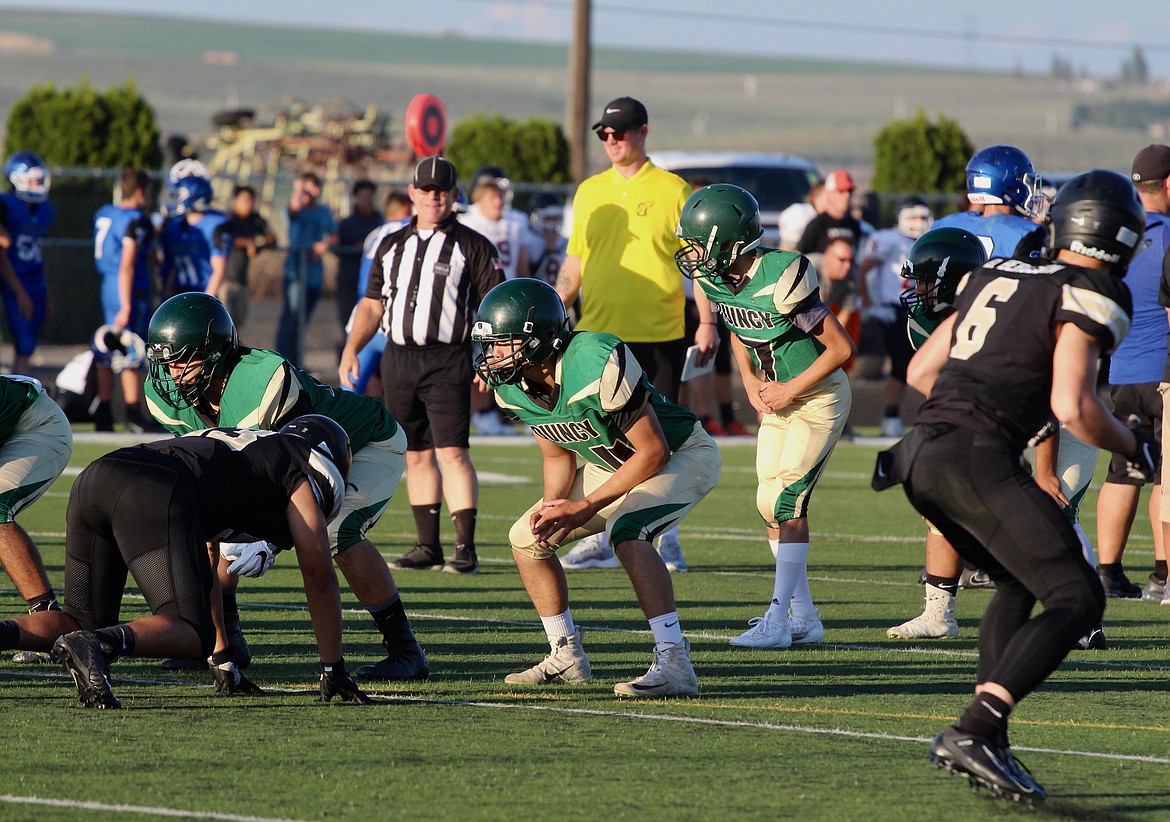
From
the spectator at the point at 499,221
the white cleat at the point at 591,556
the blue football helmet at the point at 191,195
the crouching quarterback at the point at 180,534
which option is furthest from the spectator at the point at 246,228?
the crouching quarterback at the point at 180,534

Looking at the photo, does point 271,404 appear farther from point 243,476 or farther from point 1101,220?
point 1101,220

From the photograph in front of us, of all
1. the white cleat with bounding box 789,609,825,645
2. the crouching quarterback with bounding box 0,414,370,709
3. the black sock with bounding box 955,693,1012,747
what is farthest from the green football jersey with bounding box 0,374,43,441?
the black sock with bounding box 955,693,1012,747

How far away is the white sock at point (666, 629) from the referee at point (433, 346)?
3093mm

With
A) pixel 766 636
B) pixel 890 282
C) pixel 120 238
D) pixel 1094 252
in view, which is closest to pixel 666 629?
pixel 766 636

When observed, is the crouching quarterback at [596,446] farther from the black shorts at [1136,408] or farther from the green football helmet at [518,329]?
the black shorts at [1136,408]

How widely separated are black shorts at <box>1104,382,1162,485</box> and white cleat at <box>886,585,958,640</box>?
148 centimetres

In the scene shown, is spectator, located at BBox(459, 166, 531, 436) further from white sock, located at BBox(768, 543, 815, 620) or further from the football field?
white sock, located at BBox(768, 543, 815, 620)

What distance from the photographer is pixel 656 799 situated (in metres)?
4.44

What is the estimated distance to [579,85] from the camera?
2273cm

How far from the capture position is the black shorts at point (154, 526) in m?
5.20

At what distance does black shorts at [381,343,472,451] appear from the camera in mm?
8820

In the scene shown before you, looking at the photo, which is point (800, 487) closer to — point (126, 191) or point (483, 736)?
point (483, 736)

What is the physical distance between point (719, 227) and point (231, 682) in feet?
8.13

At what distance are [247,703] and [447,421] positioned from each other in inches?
133
